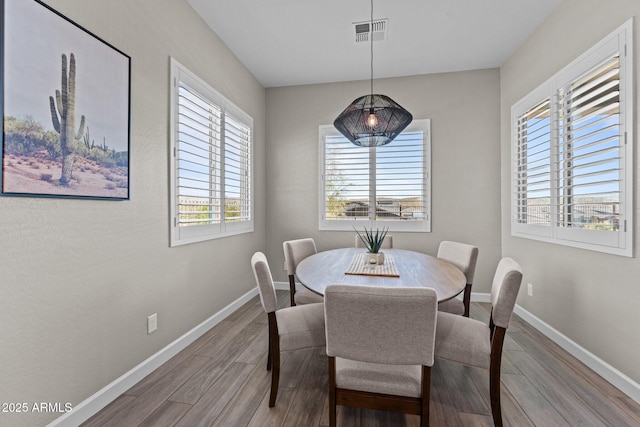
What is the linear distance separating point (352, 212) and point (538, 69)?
2.42m

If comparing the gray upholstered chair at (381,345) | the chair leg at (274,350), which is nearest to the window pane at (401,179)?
the chair leg at (274,350)

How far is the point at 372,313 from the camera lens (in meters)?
1.20

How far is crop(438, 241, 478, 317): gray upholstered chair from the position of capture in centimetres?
218

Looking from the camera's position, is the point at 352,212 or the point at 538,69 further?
the point at 352,212

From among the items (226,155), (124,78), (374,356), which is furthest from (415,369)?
(226,155)

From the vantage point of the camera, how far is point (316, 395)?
184 cm

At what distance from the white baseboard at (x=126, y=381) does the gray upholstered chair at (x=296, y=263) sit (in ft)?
2.91

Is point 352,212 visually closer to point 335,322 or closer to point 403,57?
point 403,57

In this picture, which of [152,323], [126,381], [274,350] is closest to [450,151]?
[274,350]

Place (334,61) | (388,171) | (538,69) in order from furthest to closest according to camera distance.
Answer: (388,171) < (334,61) < (538,69)

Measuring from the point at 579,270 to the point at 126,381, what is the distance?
3317 millimetres

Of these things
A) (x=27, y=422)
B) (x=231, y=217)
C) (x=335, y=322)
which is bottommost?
(x=27, y=422)

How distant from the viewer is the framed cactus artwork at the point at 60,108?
1.29 meters

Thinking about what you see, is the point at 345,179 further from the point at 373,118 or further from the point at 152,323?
the point at 152,323
